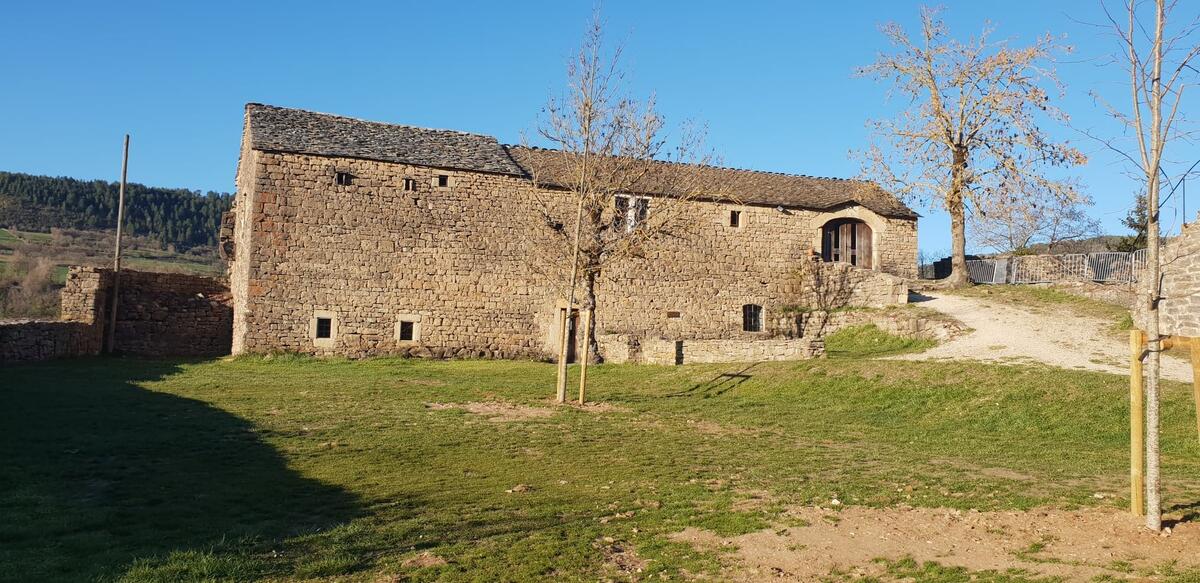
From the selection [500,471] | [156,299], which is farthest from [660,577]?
[156,299]

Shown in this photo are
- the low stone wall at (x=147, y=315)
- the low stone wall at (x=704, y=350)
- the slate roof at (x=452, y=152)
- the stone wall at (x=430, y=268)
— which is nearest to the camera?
the low stone wall at (x=704, y=350)

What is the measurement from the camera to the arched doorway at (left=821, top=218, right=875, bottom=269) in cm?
3269

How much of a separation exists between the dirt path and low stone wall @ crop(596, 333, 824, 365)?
8.74 ft

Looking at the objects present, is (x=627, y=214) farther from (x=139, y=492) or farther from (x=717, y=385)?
(x=139, y=492)

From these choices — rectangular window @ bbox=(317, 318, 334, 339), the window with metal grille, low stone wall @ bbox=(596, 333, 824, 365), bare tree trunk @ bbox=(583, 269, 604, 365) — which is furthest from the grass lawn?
the window with metal grille

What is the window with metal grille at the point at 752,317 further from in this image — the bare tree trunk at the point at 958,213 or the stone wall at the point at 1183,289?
the stone wall at the point at 1183,289

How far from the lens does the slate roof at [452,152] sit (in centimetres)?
2638

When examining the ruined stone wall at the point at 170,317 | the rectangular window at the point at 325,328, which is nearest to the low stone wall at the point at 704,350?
the rectangular window at the point at 325,328

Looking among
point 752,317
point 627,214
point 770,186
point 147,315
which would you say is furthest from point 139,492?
point 770,186

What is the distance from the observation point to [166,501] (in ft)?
28.6

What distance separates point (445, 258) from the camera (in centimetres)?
2717

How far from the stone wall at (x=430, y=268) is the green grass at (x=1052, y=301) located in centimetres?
393

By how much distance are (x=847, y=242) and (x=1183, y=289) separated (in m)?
13.9

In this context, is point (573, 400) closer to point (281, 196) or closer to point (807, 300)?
point (281, 196)
